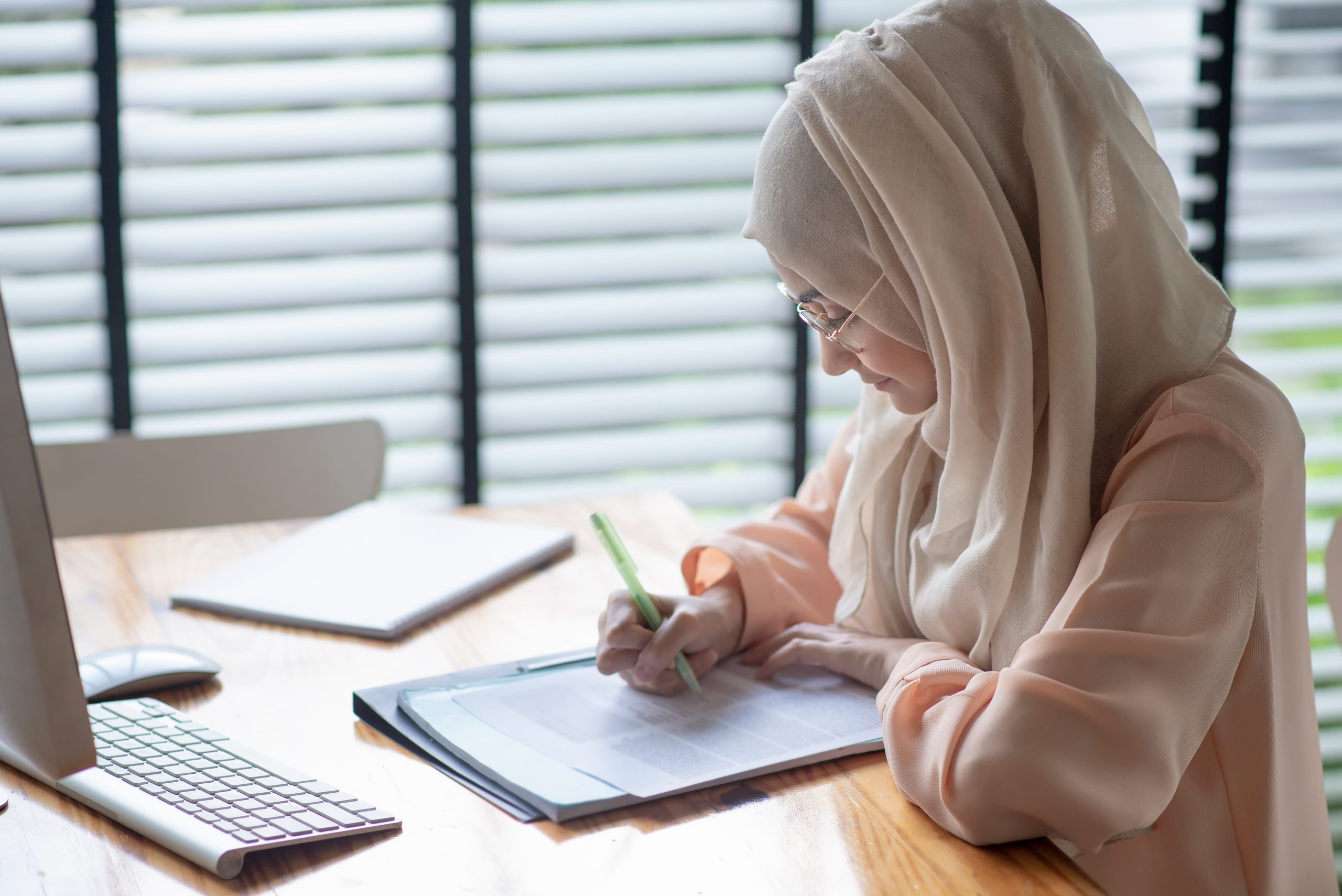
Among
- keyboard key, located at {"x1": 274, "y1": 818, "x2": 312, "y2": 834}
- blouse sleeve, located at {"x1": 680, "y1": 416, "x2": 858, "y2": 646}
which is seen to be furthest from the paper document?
keyboard key, located at {"x1": 274, "y1": 818, "x2": 312, "y2": 834}

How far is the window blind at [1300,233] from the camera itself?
304 centimetres

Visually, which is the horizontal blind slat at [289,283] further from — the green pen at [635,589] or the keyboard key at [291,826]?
the keyboard key at [291,826]

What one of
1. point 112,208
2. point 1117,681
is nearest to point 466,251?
point 112,208

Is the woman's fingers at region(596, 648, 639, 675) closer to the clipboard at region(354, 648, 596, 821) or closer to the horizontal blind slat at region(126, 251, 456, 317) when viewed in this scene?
the clipboard at region(354, 648, 596, 821)

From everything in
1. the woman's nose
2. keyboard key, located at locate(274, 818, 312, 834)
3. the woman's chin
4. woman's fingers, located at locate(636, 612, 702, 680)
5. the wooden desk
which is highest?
the woman's nose

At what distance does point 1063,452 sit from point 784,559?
21.0 inches

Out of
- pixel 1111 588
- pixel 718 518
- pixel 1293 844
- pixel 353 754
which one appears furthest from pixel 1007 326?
pixel 718 518

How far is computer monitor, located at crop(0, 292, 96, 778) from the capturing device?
0.86 m

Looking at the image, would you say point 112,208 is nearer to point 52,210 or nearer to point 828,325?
point 52,210

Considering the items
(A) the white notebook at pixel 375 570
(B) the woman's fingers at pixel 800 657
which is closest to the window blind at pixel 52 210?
(A) the white notebook at pixel 375 570

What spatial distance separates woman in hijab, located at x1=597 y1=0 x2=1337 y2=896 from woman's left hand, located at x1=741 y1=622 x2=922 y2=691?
0.24 feet

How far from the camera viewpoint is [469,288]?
9.15ft

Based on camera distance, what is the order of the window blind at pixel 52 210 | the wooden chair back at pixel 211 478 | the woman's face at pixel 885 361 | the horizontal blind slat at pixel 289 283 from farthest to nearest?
1. the horizontal blind slat at pixel 289 283
2. the window blind at pixel 52 210
3. the wooden chair back at pixel 211 478
4. the woman's face at pixel 885 361

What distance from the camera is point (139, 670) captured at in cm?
128
